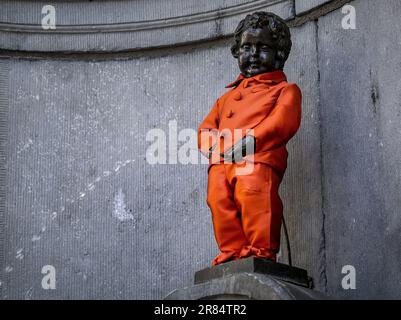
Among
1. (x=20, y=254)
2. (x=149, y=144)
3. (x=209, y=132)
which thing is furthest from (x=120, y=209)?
(x=209, y=132)

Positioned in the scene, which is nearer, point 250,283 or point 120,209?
point 250,283

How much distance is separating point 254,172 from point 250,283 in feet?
1.99

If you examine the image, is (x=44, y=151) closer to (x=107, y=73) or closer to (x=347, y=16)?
(x=107, y=73)

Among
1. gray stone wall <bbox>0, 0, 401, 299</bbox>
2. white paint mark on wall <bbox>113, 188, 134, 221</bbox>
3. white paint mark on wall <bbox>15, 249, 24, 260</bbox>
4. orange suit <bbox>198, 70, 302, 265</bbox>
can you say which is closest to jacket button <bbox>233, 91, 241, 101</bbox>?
orange suit <bbox>198, 70, 302, 265</bbox>

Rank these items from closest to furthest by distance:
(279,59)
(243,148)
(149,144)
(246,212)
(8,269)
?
(246,212)
(243,148)
(279,59)
(8,269)
(149,144)

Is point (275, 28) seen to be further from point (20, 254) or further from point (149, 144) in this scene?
point (20, 254)

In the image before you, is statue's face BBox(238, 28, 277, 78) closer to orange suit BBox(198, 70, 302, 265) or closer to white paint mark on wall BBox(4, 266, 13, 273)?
orange suit BBox(198, 70, 302, 265)

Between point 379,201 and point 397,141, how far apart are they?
309 mm

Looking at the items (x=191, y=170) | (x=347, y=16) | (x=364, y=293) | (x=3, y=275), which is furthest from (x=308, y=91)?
(x=3, y=275)

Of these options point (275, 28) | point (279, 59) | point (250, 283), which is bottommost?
point (250, 283)

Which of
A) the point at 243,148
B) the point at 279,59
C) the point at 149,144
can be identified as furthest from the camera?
the point at 149,144

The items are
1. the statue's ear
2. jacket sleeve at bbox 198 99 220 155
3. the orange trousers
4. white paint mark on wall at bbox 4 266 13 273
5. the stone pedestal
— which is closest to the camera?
the stone pedestal

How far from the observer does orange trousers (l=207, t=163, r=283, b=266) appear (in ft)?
14.9

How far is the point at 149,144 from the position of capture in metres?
5.79
